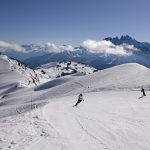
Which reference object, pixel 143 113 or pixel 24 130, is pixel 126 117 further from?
pixel 24 130

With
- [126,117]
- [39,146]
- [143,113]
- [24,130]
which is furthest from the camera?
[143,113]

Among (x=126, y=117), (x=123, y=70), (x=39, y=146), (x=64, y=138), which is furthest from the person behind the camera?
(x=123, y=70)

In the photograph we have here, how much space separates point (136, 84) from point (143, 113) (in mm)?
34622

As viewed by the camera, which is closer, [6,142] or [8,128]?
[6,142]

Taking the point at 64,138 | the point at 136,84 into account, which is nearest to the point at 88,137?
the point at 64,138

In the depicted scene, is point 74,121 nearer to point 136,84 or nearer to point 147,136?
point 147,136

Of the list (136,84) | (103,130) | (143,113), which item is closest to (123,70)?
(136,84)

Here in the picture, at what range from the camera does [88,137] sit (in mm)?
18047

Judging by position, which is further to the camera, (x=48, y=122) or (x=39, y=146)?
(x=48, y=122)

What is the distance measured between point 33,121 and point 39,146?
7.13 metres

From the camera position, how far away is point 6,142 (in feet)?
55.5

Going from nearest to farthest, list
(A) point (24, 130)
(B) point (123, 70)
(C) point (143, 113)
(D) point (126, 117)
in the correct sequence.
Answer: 1. (A) point (24, 130)
2. (D) point (126, 117)
3. (C) point (143, 113)
4. (B) point (123, 70)

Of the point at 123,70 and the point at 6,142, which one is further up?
the point at 123,70

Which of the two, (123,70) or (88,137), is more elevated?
(123,70)
